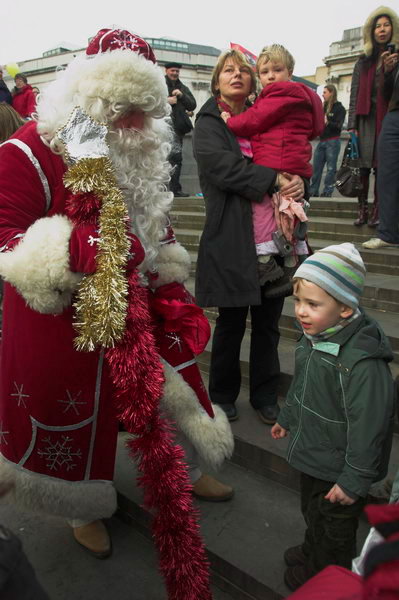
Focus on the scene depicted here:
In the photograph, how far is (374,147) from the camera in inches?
185

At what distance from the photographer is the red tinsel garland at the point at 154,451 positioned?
1723mm

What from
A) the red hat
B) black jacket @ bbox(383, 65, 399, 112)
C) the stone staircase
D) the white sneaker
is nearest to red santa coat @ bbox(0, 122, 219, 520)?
the red hat

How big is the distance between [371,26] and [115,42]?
11.6 ft

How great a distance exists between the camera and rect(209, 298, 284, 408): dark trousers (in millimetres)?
2652

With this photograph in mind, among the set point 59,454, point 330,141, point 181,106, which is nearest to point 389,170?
point 59,454

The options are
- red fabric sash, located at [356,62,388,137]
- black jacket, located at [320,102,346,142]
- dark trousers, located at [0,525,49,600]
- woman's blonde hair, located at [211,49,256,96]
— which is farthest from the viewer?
black jacket, located at [320,102,346,142]

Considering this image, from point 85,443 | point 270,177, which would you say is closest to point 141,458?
point 85,443

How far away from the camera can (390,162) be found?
402 cm

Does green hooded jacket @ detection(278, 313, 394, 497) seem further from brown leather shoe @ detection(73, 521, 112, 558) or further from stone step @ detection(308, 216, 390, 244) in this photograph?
stone step @ detection(308, 216, 390, 244)

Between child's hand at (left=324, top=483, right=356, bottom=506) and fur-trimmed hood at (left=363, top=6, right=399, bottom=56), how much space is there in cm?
416

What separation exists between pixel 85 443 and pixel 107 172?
3.54 ft

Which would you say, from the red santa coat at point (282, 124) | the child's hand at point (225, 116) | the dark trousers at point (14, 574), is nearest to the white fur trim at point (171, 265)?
the red santa coat at point (282, 124)

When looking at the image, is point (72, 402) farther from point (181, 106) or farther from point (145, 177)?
point (181, 106)

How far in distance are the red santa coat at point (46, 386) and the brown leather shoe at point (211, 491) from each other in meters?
0.48
